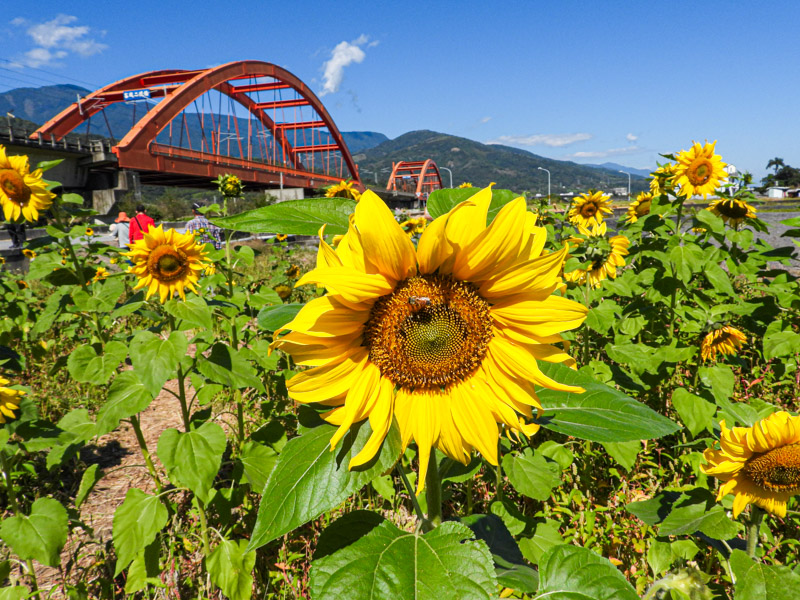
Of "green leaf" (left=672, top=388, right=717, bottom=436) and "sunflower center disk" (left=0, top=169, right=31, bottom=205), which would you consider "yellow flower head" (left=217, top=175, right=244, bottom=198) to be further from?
"green leaf" (left=672, top=388, right=717, bottom=436)

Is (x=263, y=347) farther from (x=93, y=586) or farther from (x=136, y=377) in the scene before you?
(x=93, y=586)

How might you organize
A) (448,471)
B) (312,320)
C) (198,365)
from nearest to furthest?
(312,320), (448,471), (198,365)

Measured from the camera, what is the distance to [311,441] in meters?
0.83

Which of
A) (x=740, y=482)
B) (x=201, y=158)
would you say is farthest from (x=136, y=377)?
(x=201, y=158)

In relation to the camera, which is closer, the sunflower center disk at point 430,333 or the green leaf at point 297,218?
the green leaf at point 297,218

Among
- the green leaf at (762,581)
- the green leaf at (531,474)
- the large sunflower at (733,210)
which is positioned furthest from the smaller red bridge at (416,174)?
the green leaf at (762,581)

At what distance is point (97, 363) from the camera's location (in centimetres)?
229

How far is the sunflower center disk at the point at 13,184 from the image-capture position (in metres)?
2.59

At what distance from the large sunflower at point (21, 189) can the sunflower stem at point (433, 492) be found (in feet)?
9.01

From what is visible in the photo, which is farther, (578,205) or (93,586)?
(578,205)

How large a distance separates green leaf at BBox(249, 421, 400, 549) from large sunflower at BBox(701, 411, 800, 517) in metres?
1.16

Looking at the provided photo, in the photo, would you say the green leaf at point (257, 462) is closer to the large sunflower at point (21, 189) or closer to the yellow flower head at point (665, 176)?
Result: the large sunflower at point (21, 189)

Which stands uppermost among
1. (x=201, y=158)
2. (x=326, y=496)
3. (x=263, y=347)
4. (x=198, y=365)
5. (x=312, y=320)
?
(x=201, y=158)

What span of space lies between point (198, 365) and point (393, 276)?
4.81 feet
